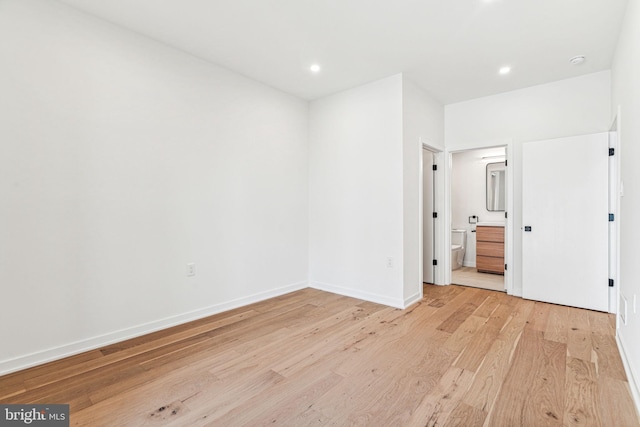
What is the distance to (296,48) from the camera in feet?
9.45

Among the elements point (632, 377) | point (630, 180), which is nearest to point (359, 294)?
point (632, 377)

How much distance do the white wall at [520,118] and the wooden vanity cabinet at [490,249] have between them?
4.06 feet

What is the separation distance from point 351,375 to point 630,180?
2.31m

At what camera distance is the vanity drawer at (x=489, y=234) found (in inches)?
196

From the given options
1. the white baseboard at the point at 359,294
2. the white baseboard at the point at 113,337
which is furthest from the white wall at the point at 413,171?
the white baseboard at the point at 113,337

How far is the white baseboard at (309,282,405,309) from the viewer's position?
134 inches

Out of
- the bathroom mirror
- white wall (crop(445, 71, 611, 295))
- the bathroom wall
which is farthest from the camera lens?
the bathroom wall

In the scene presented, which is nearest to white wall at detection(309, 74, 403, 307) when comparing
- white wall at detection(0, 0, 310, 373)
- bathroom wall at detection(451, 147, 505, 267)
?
white wall at detection(0, 0, 310, 373)

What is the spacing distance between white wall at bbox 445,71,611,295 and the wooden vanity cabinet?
1.24 metres

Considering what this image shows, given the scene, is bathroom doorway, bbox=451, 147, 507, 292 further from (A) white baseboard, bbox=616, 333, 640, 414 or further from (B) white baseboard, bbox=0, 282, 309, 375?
(B) white baseboard, bbox=0, 282, 309, 375

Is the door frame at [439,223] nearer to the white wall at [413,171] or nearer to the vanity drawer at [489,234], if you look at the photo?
the white wall at [413,171]

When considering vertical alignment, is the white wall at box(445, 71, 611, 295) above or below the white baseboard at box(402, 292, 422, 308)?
above

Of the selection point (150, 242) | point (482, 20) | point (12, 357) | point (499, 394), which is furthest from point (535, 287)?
point (12, 357)

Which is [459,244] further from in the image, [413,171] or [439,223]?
[413,171]
